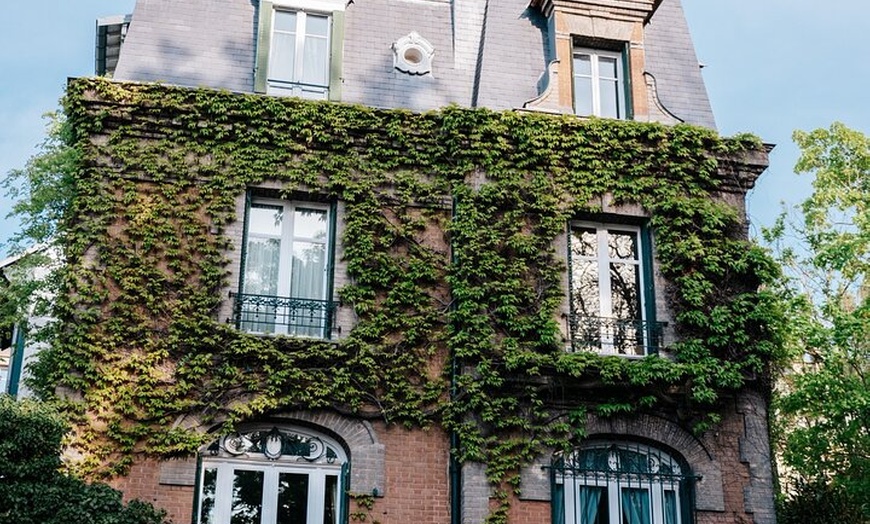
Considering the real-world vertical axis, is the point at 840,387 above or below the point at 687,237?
below

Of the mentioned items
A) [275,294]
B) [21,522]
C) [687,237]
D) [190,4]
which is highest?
[190,4]

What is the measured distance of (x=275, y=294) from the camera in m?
15.4

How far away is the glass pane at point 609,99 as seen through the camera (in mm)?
17297

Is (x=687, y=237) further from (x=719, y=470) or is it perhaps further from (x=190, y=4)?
(x=190, y=4)

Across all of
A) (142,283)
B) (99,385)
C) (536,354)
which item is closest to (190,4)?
(142,283)

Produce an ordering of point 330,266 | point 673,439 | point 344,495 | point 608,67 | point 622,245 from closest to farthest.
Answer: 1. point 344,495
2. point 673,439
3. point 330,266
4. point 622,245
5. point 608,67

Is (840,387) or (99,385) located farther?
(840,387)

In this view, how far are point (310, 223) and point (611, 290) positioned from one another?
4402 millimetres

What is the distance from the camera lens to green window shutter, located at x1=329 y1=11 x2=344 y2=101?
656 inches

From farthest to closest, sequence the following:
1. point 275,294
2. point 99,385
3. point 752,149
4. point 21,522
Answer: point 752,149
point 275,294
point 99,385
point 21,522

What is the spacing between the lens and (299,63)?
1692 cm

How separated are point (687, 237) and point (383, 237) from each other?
14.4 ft

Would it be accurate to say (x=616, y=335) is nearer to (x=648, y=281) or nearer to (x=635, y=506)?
(x=648, y=281)

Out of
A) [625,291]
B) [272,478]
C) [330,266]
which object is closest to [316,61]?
[330,266]
